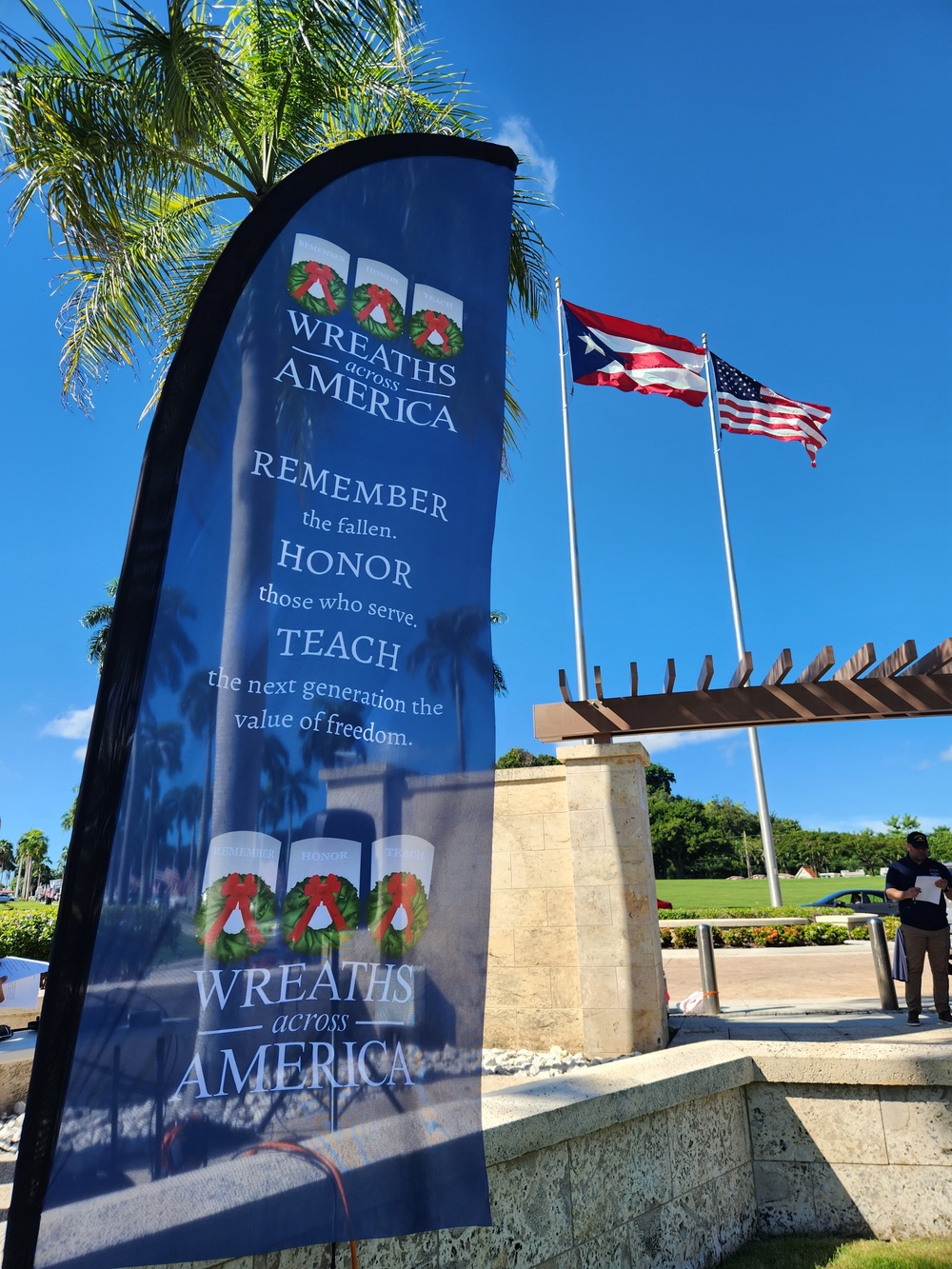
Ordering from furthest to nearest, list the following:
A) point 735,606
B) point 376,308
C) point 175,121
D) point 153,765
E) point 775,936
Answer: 1. point 735,606
2. point 775,936
3. point 175,121
4. point 376,308
5. point 153,765

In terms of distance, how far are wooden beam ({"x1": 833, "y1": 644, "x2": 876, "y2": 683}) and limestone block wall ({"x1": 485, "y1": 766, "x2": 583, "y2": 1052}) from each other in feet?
10.4

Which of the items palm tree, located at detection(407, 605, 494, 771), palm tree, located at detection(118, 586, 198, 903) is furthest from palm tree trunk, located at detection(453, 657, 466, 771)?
palm tree, located at detection(118, 586, 198, 903)

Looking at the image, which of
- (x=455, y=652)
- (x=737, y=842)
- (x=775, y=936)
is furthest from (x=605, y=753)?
(x=737, y=842)

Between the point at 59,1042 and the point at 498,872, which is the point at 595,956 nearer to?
the point at 498,872

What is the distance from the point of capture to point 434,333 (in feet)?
11.0

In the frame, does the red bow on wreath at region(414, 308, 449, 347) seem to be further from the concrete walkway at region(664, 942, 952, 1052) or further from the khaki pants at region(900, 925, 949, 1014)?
the khaki pants at region(900, 925, 949, 1014)

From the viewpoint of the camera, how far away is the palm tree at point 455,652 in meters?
2.84

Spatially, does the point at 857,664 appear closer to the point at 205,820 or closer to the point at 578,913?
the point at 578,913

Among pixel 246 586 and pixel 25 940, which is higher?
pixel 246 586

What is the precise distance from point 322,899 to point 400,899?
249mm

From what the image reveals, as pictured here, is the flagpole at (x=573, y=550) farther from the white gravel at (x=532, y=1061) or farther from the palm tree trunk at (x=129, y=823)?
the palm tree trunk at (x=129, y=823)

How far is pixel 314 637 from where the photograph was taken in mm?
2684

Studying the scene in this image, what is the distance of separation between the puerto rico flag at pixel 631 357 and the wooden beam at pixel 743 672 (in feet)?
22.4

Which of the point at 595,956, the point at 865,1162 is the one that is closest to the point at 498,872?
the point at 595,956
